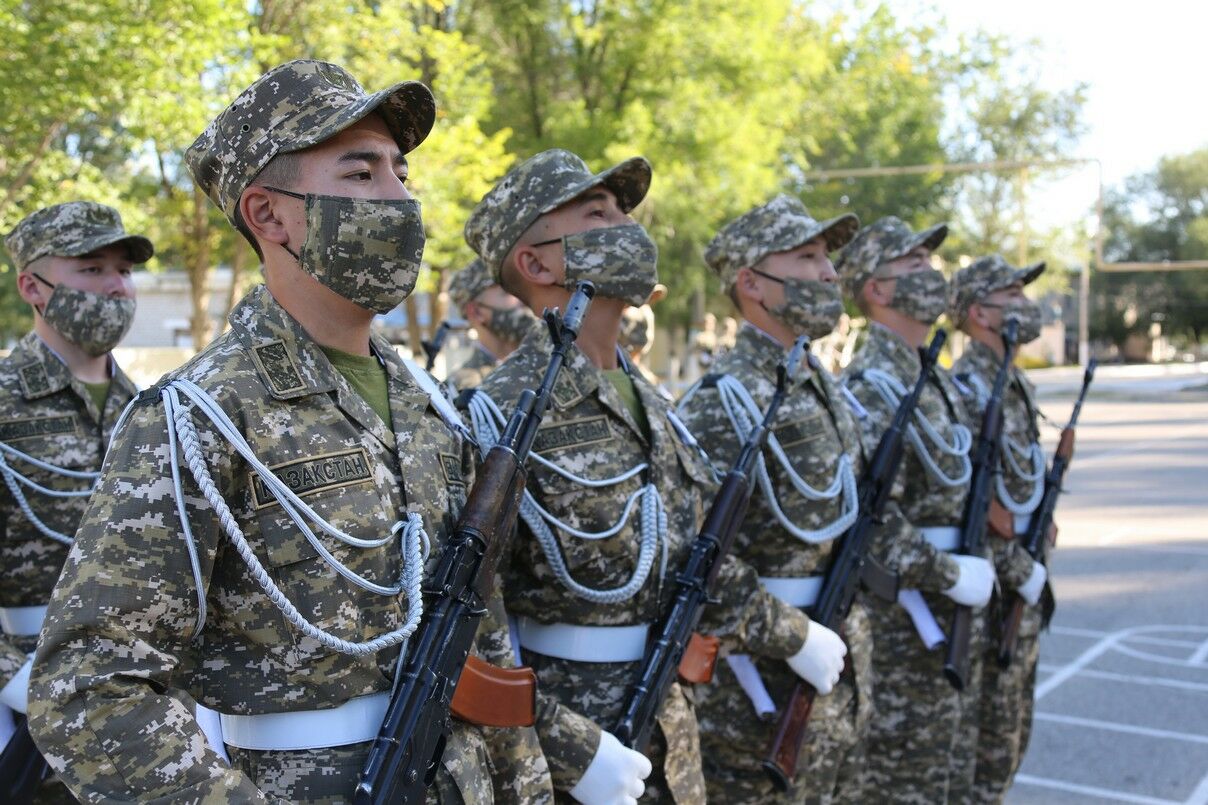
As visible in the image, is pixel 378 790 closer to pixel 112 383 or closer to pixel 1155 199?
pixel 112 383

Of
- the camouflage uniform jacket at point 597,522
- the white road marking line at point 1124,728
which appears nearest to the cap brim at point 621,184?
the camouflage uniform jacket at point 597,522

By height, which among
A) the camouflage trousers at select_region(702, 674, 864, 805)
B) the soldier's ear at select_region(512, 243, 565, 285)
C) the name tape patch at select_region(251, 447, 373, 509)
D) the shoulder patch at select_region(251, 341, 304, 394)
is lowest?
the camouflage trousers at select_region(702, 674, 864, 805)

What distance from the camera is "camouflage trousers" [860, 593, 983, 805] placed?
4.50 m

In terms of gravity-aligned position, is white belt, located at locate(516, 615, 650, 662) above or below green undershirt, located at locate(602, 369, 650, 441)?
below

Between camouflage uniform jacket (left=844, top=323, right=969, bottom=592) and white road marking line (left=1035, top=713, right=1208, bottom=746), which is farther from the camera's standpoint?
white road marking line (left=1035, top=713, right=1208, bottom=746)

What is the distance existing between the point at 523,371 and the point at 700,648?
824 millimetres

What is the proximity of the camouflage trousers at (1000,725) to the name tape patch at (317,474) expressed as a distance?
3887 mm

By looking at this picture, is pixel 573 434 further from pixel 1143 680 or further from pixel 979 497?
pixel 1143 680

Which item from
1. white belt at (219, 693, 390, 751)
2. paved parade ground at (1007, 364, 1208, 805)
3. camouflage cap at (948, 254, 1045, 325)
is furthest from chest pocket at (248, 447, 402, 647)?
camouflage cap at (948, 254, 1045, 325)

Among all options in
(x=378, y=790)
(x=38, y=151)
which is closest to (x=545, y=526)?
(x=378, y=790)

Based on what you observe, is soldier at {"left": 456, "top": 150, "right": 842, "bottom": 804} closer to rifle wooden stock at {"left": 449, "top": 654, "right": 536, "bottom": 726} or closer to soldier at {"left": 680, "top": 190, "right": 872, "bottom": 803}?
rifle wooden stock at {"left": 449, "top": 654, "right": 536, "bottom": 726}

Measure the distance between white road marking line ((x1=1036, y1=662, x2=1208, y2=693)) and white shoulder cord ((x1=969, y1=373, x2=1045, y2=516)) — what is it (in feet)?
5.51

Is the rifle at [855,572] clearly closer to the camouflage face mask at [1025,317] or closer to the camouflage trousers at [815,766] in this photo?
the camouflage trousers at [815,766]

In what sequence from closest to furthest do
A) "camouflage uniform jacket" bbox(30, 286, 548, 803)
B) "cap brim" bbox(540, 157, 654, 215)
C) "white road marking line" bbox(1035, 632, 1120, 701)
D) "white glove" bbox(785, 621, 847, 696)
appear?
1. "camouflage uniform jacket" bbox(30, 286, 548, 803)
2. "cap brim" bbox(540, 157, 654, 215)
3. "white glove" bbox(785, 621, 847, 696)
4. "white road marking line" bbox(1035, 632, 1120, 701)
